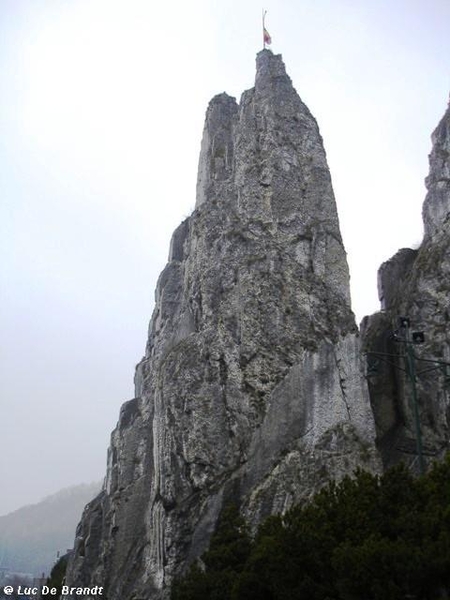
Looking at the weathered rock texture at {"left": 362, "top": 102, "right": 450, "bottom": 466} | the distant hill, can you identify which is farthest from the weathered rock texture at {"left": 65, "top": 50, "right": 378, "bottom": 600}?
the distant hill

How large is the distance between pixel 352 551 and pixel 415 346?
557 inches

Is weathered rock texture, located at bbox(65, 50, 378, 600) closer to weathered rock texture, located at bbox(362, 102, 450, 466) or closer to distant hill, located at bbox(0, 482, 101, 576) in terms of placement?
weathered rock texture, located at bbox(362, 102, 450, 466)

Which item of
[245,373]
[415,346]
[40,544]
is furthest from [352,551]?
[40,544]

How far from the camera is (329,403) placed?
2417 centimetres

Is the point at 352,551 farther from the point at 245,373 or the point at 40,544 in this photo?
the point at 40,544

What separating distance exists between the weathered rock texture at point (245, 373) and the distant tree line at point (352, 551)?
4.45m

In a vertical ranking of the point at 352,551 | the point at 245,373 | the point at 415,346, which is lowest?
the point at 352,551

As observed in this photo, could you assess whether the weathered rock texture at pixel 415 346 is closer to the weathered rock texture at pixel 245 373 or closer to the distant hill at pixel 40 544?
the weathered rock texture at pixel 245 373

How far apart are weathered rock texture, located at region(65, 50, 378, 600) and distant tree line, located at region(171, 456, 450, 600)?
4449 millimetres

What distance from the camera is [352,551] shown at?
1440 centimetres

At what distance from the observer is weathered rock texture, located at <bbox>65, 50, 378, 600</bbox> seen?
2409 centimetres

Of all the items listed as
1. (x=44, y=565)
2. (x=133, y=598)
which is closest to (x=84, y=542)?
(x=133, y=598)

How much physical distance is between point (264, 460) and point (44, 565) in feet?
490

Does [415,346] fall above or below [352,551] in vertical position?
above
